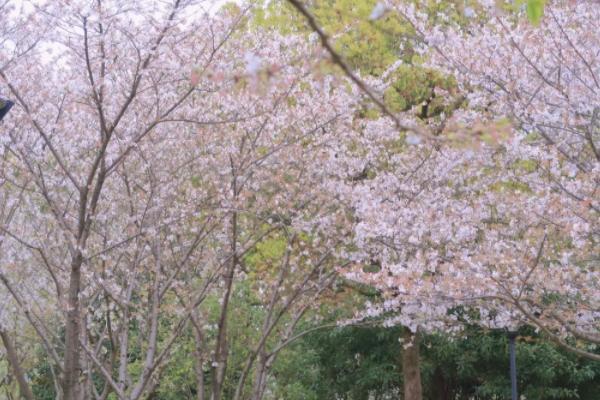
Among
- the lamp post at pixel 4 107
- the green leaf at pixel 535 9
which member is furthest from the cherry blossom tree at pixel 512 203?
the green leaf at pixel 535 9

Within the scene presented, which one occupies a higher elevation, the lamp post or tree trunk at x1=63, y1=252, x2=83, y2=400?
the lamp post

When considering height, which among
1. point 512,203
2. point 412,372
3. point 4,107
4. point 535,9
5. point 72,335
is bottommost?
point 535,9

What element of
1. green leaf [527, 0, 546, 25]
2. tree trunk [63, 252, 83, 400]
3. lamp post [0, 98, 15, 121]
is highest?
lamp post [0, 98, 15, 121]

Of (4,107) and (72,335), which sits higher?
(4,107)

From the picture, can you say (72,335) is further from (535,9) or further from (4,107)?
(535,9)

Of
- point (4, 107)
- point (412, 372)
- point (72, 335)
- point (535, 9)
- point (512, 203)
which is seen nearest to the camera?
point (535, 9)

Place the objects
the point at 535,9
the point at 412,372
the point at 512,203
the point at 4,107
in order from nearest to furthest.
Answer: the point at 535,9 → the point at 4,107 → the point at 512,203 → the point at 412,372

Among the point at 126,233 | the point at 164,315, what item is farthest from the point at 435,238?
the point at 164,315

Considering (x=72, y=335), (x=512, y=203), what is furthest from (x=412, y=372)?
(x=72, y=335)

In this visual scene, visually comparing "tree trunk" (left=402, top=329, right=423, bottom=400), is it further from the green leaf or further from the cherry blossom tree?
the green leaf

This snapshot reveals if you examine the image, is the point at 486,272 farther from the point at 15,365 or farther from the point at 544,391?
the point at 544,391

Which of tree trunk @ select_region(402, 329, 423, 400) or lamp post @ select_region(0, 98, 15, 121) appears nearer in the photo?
lamp post @ select_region(0, 98, 15, 121)

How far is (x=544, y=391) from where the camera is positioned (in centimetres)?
1145

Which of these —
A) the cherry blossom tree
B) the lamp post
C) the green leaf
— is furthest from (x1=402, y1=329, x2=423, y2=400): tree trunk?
the green leaf
